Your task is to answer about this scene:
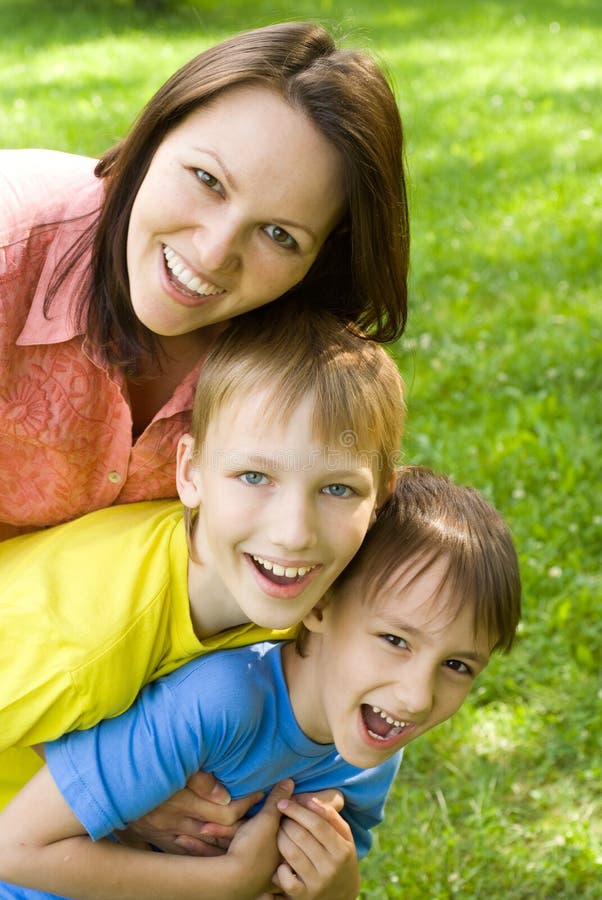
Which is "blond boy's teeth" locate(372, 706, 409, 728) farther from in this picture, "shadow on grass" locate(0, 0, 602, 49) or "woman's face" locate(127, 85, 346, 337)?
"shadow on grass" locate(0, 0, 602, 49)

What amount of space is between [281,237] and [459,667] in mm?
927

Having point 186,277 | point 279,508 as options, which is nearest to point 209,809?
point 279,508

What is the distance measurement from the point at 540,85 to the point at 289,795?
339 inches

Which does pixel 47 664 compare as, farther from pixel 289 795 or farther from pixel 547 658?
pixel 547 658

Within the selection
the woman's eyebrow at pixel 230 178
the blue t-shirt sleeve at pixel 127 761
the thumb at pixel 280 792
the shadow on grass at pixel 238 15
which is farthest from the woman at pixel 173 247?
the shadow on grass at pixel 238 15

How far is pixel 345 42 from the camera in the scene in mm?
2555

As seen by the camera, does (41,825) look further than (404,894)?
No

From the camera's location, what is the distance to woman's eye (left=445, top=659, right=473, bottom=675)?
8.02ft

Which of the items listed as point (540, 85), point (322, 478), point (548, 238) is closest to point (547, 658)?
point (322, 478)

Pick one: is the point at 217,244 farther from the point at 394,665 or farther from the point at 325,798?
the point at 325,798

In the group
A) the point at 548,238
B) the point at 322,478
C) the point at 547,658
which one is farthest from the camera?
the point at 548,238

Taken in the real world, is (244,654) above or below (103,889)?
above

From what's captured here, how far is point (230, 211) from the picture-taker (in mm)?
2334

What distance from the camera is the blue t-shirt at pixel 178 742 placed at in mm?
2295
